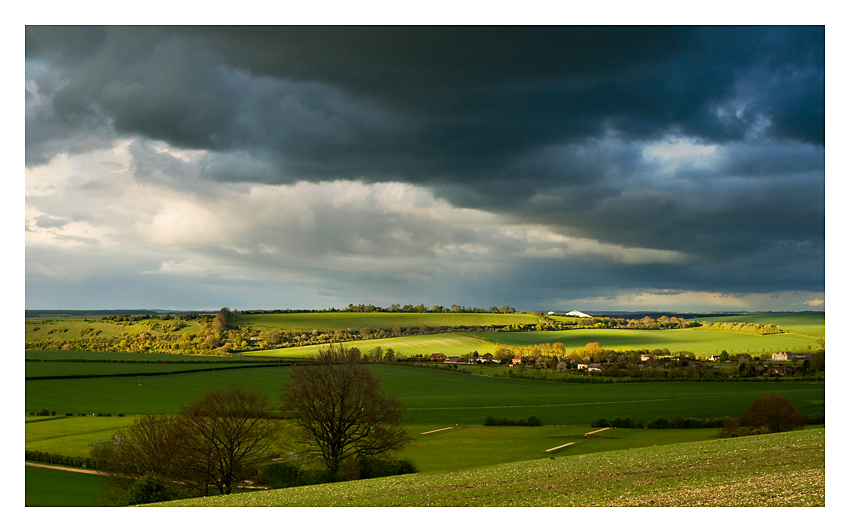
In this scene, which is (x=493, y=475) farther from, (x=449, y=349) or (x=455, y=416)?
(x=449, y=349)

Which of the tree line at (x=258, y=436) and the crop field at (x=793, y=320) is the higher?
the crop field at (x=793, y=320)

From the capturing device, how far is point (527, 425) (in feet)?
161

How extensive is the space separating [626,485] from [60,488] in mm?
31337

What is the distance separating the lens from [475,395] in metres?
67.5

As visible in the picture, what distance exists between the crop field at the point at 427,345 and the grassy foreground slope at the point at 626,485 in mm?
69037

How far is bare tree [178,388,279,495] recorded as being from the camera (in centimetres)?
3238

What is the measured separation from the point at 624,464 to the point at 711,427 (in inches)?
1133

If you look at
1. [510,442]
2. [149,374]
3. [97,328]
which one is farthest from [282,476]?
[97,328]

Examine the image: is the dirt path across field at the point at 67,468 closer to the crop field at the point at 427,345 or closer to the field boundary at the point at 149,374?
the field boundary at the point at 149,374

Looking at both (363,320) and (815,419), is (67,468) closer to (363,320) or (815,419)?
(815,419)

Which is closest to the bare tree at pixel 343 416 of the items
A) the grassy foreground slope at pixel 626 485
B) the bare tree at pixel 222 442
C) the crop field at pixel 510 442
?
the bare tree at pixel 222 442

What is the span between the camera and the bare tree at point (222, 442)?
106 feet

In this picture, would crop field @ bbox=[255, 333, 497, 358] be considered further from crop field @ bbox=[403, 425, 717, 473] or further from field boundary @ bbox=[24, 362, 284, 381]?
crop field @ bbox=[403, 425, 717, 473]
